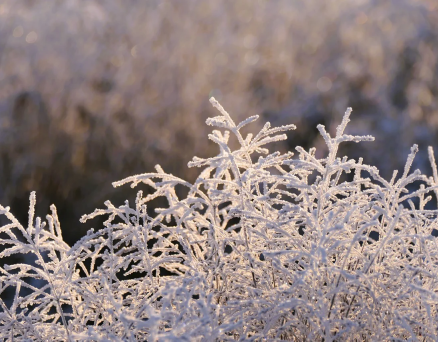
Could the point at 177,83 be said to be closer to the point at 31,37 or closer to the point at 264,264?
the point at 31,37

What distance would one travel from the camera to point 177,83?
10.8ft

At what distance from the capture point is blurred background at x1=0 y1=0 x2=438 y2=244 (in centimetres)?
274

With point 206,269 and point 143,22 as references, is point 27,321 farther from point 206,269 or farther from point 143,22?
point 143,22

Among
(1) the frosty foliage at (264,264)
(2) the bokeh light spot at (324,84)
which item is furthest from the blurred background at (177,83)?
(1) the frosty foliage at (264,264)

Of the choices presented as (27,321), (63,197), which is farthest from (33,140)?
(27,321)

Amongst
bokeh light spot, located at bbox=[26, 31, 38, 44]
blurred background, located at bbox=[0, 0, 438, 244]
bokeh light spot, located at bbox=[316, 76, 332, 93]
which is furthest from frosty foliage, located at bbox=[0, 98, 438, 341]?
bokeh light spot, located at bbox=[26, 31, 38, 44]

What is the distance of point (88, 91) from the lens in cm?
317

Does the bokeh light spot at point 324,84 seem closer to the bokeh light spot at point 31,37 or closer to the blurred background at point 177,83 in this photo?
the blurred background at point 177,83

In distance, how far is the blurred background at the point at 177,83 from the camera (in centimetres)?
274

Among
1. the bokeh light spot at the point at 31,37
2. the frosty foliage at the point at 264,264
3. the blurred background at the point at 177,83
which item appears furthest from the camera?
the bokeh light spot at the point at 31,37

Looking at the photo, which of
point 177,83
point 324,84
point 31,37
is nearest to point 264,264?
point 177,83

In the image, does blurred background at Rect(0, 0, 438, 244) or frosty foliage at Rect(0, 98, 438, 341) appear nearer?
frosty foliage at Rect(0, 98, 438, 341)

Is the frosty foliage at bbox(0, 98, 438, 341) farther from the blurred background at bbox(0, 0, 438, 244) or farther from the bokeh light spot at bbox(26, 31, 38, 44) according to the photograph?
the bokeh light spot at bbox(26, 31, 38, 44)

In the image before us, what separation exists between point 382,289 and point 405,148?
242cm
